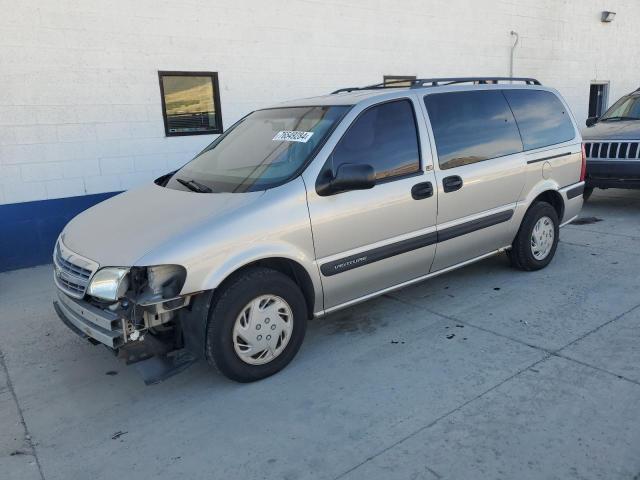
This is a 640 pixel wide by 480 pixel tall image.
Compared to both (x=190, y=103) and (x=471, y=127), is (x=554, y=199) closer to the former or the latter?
(x=471, y=127)

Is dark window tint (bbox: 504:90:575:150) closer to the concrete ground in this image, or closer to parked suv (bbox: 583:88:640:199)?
the concrete ground

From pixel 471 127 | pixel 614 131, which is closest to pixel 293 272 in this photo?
pixel 471 127

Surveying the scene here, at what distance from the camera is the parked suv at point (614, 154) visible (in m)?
7.33

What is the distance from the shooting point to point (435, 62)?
9781mm

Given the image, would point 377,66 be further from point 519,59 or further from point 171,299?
point 171,299

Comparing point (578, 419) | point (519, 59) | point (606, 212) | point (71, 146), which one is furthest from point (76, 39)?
point (519, 59)

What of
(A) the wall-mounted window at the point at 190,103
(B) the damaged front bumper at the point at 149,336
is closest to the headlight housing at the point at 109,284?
(B) the damaged front bumper at the point at 149,336

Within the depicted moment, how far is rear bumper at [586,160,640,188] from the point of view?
7312 millimetres

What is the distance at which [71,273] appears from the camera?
10.8ft

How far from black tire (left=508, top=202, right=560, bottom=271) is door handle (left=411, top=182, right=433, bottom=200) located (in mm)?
1481

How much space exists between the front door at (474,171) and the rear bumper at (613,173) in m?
3.59

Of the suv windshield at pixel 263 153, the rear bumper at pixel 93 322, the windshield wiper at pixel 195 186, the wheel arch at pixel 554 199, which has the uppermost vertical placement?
the suv windshield at pixel 263 153

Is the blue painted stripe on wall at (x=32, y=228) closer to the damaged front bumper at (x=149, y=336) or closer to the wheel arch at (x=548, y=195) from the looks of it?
the damaged front bumper at (x=149, y=336)

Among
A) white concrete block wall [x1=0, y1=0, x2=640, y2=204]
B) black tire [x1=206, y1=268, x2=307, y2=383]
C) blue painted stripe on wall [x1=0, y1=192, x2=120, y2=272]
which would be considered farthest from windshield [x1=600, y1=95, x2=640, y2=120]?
blue painted stripe on wall [x1=0, y1=192, x2=120, y2=272]
